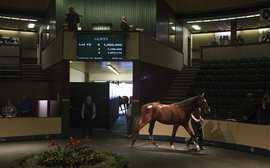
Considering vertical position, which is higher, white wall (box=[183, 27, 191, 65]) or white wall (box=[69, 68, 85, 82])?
white wall (box=[183, 27, 191, 65])

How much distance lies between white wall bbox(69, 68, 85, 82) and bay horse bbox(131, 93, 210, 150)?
6686 millimetres

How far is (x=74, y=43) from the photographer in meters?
15.3

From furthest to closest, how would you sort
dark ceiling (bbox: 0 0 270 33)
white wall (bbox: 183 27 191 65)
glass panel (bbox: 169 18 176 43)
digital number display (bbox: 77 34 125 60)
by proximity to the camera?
white wall (bbox: 183 27 191 65), glass panel (bbox: 169 18 176 43), dark ceiling (bbox: 0 0 270 33), digital number display (bbox: 77 34 125 60)

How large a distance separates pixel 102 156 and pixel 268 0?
52.7ft

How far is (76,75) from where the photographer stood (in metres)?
19.6

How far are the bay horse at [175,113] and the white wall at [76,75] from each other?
6.69 meters

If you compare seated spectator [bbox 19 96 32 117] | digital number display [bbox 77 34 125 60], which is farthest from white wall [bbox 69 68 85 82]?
digital number display [bbox 77 34 125 60]

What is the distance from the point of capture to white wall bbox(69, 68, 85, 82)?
1895 cm

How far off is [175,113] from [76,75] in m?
8.35

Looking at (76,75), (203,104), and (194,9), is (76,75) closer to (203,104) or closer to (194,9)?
(194,9)

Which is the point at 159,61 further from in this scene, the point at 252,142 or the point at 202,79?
the point at 252,142

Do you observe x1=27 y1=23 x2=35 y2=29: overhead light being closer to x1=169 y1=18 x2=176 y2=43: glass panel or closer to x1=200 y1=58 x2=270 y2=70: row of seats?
x1=169 y1=18 x2=176 y2=43: glass panel

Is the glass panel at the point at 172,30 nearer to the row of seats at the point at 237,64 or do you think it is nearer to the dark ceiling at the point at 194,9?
the dark ceiling at the point at 194,9

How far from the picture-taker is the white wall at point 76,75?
62.2 feet
